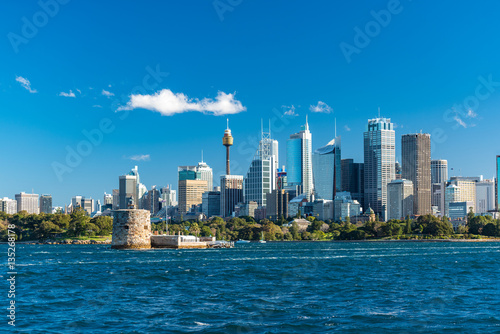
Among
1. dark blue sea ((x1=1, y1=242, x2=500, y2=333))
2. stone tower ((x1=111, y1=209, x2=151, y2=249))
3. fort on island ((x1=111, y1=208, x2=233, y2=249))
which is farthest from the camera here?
stone tower ((x1=111, y1=209, x2=151, y2=249))

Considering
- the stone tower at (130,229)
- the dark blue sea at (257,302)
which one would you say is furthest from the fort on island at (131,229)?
the dark blue sea at (257,302)

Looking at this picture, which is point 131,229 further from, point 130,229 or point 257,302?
point 257,302

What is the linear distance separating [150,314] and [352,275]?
32.5 meters

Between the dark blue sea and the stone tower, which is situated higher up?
the stone tower

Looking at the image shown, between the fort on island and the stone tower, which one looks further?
the stone tower

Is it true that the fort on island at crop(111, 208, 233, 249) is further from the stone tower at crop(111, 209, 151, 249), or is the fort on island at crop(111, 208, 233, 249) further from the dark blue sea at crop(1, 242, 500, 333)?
A: the dark blue sea at crop(1, 242, 500, 333)

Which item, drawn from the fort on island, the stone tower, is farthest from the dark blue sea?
the stone tower

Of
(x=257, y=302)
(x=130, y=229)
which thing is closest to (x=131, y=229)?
(x=130, y=229)

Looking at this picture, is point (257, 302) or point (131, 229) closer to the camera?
point (257, 302)

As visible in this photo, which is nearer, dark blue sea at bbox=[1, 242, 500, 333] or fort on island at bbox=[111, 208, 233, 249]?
dark blue sea at bbox=[1, 242, 500, 333]

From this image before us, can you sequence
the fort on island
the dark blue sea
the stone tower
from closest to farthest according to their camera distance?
1. the dark blue sea
2. the fort on island
3. the stone tower

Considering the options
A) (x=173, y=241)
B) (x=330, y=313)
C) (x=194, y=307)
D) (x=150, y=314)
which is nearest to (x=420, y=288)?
(x=330, y=313)

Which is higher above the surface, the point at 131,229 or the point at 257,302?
the point at 131,229

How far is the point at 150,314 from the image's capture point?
1575 inches
